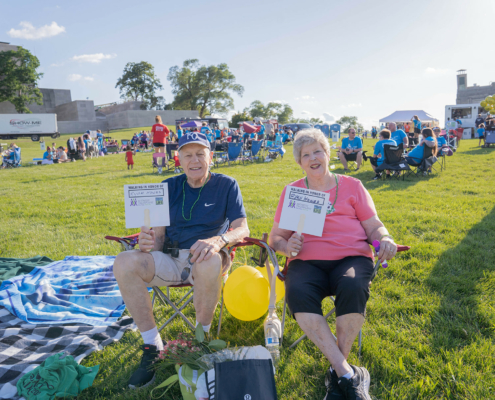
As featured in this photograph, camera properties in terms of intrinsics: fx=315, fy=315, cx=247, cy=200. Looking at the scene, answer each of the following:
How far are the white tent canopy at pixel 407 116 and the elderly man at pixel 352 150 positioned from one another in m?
23.0

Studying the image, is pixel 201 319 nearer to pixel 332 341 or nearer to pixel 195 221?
pixel 195 221

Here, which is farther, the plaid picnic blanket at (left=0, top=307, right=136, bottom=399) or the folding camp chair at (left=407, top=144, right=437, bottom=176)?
the folding camp chair at (left=407, top=144, right=437, bottom=176)

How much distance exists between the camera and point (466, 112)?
1056 inches

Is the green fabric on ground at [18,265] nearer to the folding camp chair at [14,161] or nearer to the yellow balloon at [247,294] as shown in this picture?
the yellow balloon at [247,294]

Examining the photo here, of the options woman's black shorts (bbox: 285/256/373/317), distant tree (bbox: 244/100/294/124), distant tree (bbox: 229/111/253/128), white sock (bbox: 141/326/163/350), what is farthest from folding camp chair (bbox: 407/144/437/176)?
distant tree (bbox: 244/100/294/124)

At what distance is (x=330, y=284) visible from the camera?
80.4 inches

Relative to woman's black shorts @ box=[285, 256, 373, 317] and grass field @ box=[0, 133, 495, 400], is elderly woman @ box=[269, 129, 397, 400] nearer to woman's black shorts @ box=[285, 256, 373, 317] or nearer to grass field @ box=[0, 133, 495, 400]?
woman's black shorts @ box=[285, 256, 373, 317]

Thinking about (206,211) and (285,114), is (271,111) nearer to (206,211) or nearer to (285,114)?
(285,114)

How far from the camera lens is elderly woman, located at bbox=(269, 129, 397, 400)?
1762 mm

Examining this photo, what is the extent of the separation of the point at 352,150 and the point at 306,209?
875 centimetres

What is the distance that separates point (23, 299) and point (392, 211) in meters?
5.08

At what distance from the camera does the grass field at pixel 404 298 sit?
1871mm

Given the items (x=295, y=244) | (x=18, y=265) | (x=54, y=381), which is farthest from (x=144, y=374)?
(x=18, y=265)

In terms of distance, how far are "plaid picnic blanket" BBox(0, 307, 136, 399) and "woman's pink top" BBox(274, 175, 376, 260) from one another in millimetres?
1607
